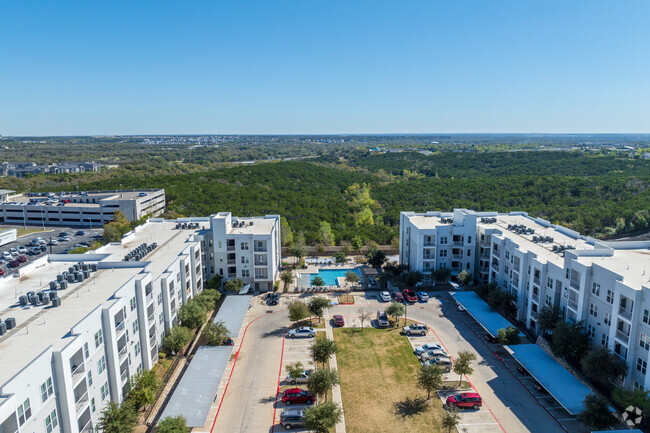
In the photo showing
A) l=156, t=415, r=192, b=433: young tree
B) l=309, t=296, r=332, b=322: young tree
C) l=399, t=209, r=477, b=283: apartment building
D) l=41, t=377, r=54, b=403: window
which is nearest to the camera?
l=41, t=377, r=54, b=403: window

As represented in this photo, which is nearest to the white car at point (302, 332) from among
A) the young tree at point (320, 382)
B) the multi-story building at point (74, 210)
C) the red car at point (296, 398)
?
the red car at point (296, 398)

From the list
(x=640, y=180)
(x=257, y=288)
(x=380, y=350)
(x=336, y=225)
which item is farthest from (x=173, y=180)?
(x=640, y=180)

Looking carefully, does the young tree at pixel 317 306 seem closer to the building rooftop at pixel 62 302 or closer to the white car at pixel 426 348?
the white car at pixel 426 348

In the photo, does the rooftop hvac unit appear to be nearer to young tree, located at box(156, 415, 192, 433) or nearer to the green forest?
young tree, located at box(156, 415, 192, 433)

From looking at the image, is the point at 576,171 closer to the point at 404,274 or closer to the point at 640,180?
the point at 640,180

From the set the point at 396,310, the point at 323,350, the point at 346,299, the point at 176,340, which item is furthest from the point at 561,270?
the point at 176,340

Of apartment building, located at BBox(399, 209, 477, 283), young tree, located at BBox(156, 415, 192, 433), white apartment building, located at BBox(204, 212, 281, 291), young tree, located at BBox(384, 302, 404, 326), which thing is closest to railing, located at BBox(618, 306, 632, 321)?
young tree, located at BBox(384, 302, 404, 326)
